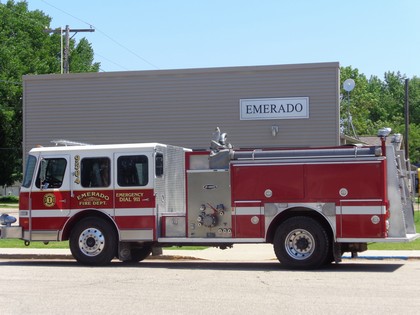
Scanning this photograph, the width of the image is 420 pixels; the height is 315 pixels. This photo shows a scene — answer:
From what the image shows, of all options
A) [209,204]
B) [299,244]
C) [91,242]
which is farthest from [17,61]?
[299,244]

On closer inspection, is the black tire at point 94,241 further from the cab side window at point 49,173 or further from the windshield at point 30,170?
the windshield at point 30,170

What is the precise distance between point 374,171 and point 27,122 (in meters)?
17.0

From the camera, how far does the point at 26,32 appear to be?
59.2m

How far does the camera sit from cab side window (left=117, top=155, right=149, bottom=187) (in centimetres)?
1493

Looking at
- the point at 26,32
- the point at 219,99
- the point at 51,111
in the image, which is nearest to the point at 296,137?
the point at 219,99

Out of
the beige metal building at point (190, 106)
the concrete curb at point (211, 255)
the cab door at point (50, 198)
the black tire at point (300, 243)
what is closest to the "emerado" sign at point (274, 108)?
the beige metal building at point (190, 106)

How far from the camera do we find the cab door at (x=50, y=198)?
50.4ft

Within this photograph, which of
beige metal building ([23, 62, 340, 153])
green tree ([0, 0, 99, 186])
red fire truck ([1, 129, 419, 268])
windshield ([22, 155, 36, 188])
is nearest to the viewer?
red fire truck ([1, 129, 419, 268])

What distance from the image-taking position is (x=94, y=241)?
1512 centimetres

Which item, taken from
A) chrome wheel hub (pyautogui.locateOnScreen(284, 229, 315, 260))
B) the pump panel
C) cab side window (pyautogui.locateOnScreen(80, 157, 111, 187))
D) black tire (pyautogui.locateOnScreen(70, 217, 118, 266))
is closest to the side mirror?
cab side window (pyautogui.locateOnScreen(80, 157, 111, 187))

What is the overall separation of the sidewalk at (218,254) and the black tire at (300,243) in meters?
2.78

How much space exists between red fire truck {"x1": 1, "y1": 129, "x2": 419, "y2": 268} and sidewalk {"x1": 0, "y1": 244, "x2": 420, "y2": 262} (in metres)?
1.86

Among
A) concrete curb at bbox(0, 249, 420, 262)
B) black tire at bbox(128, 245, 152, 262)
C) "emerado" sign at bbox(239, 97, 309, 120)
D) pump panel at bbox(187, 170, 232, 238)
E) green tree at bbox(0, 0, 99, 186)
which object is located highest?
green tree at bbox(0, 0, 99, 186)

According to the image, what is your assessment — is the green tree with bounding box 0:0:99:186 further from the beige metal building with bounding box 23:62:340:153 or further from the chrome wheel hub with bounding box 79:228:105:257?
the chrome wheel hub with bounding box 79:228:105:257
